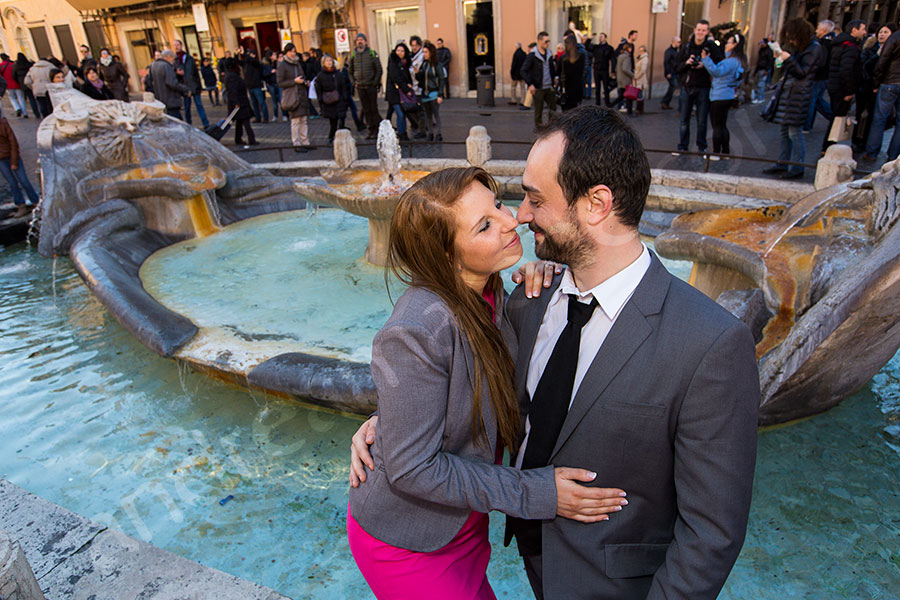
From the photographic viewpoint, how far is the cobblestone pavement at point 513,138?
349 inches

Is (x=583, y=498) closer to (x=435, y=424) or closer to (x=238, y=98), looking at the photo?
(x=435, y=424)

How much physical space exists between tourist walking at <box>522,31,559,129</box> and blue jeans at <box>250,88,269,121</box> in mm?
6457

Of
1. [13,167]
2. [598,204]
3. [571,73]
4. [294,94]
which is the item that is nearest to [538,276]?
[598,204]

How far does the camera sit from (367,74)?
34.7ft

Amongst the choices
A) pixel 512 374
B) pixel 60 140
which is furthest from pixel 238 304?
pixel 512 374

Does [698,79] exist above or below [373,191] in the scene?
above

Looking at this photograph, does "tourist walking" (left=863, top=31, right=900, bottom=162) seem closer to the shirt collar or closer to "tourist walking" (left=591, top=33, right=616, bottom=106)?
"tourist walking" (left=591, top=33, right=616, bottom=106)

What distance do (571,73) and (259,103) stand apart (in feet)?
25.2

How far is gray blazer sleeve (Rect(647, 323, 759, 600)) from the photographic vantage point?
51.3 inches

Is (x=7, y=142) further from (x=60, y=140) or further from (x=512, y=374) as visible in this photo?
(x=512, y=374)

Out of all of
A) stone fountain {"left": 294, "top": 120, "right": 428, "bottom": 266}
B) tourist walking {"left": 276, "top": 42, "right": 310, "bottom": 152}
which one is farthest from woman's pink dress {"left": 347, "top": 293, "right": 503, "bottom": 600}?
tourist walking {"left": 276, "top": 42, "right": 310, "bottom": 152}

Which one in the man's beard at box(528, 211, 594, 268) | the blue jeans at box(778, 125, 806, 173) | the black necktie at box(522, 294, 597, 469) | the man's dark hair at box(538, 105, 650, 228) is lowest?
the blue jeans at box(778, 125, 806, 173)

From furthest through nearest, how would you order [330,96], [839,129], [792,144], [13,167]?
[330,96], [13,167], [792,144], [839,129]

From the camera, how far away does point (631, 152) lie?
1.40m
